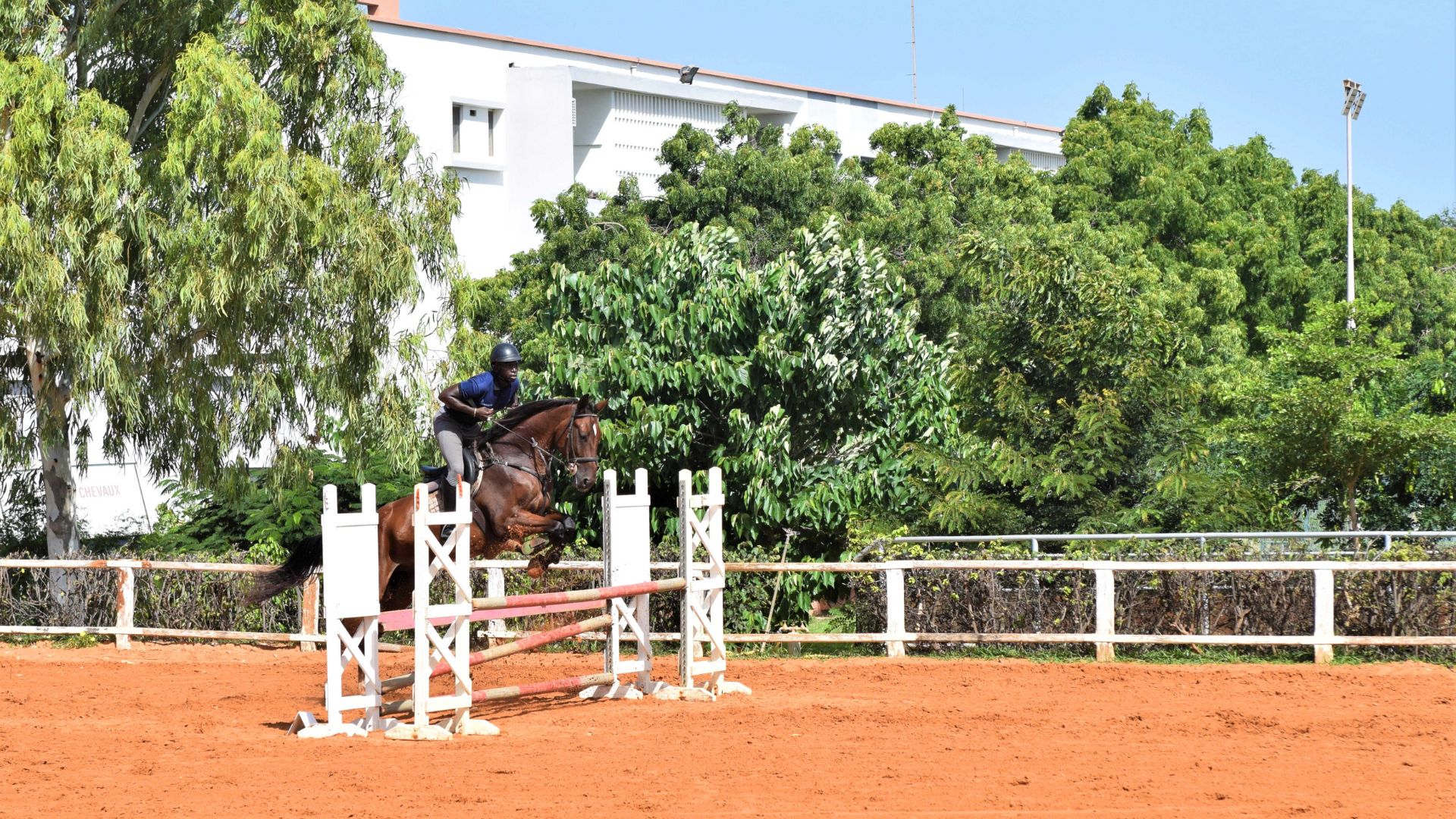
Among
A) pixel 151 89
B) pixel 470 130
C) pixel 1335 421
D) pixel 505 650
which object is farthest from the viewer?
pixel 470 130

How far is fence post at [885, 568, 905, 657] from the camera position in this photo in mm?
15703

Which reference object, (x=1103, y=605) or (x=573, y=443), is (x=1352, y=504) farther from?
(x=573, y=443)

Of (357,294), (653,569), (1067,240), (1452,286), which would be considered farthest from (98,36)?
(1452,286)

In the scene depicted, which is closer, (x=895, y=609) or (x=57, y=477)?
(x=895, y=609)

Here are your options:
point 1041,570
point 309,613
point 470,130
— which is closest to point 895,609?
point 1041,570

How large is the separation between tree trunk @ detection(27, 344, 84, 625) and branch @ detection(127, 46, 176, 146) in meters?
3.17

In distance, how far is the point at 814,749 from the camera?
974 cm

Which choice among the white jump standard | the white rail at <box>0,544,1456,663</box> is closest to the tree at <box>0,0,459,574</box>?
the white rail at <box>0,544,1456,663</box>

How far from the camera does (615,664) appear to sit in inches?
491

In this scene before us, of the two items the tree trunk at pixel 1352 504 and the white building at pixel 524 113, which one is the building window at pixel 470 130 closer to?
the white building at pixel 524 113

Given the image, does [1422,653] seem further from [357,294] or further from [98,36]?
[98,36]

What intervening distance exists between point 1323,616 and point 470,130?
99.6 ft

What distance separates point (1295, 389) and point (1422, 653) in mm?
5846

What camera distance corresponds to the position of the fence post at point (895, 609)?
15.7 metres
